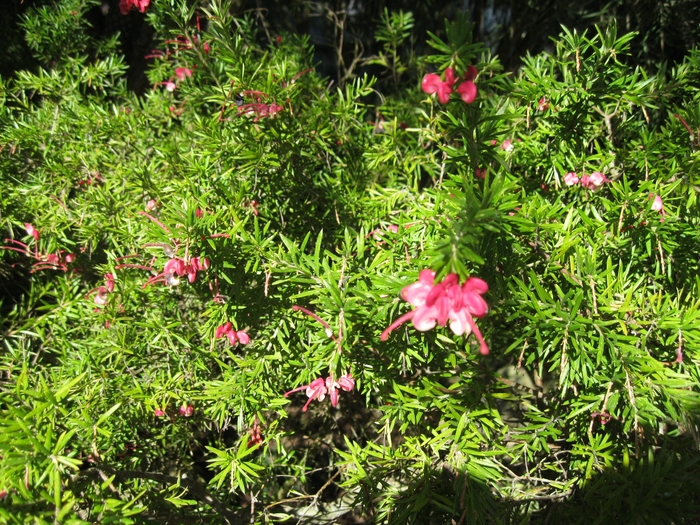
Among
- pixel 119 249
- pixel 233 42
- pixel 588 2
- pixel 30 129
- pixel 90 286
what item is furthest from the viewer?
pixel 588 2

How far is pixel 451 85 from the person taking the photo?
91cm

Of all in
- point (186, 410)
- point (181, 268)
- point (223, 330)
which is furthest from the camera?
point (186, 410)

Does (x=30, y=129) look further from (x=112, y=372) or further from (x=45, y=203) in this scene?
(x=112, y=372)

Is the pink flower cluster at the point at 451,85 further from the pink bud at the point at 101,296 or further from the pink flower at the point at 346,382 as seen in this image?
the pink bud at the point at 101,296

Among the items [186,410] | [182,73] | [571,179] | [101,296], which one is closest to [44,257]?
[101,296]

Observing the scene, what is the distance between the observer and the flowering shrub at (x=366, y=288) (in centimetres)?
105

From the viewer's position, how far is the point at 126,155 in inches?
77.9

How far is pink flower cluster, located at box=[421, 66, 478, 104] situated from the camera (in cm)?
87

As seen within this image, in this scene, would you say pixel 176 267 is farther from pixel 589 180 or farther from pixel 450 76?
pixel 589 180

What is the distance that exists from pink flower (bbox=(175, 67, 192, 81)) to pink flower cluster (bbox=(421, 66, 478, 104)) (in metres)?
1.38

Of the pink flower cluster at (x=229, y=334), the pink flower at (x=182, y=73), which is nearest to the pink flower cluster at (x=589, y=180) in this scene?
the pink flower cluster at (x=229, y=334)

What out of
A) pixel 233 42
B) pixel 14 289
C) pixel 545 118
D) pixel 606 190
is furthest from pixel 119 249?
pixel 606 190

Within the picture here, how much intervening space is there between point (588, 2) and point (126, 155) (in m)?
2.87

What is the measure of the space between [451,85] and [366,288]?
522 millimetres
